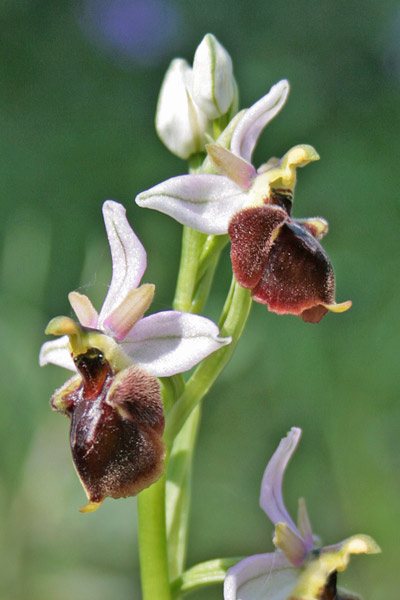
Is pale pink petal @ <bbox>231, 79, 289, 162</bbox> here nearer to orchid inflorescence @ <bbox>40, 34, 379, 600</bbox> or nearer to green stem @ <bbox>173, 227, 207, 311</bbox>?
orchid inflorescence @ <bbox>40, 34, 379, 600</bbox>

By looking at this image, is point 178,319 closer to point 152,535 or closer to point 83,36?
point 152,535

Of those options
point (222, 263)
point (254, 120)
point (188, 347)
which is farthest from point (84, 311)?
point (222, 263)

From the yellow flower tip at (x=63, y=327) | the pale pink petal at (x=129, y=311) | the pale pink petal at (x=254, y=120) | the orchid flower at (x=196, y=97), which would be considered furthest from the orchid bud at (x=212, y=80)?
the yellow flower tip at (x=63, y=327)

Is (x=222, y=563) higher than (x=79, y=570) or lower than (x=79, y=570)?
higher

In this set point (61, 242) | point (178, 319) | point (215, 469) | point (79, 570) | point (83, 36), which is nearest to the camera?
point (178, 319)

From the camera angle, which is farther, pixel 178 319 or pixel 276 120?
pixel 276 120

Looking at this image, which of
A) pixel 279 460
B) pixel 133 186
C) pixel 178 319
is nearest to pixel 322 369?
pixel 133 186

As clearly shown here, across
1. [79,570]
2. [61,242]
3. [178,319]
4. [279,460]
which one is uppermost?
[61,242]

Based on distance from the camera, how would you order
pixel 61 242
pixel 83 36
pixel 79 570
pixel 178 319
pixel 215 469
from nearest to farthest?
pixel 178 319, pixel 79 570, pixel 215 469, pixel 61 242, pixel 83 36

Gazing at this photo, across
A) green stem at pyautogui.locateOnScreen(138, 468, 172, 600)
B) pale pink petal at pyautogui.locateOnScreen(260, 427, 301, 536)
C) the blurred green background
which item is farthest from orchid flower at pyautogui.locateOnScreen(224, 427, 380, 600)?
the blurred green background
